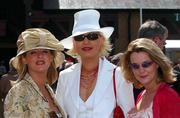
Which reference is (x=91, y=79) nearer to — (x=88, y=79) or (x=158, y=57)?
(x=88, y=79)

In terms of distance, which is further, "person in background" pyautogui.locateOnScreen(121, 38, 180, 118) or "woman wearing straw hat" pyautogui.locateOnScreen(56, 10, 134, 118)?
"woman wearing straw hat" pyautogui.locateOnScreen(56, 10, 134, 118)

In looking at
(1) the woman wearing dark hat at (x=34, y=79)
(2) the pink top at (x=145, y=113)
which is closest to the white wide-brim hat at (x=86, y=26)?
(1) the woman wearing dark hat at (x=34, y=79)

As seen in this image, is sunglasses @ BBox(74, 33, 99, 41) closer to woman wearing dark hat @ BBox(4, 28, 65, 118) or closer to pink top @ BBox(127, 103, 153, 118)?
woman wearing dark hat @ BBox(4, 28, 65, 118)

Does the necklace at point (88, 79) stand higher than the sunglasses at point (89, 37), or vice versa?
the sunglasses at point (89, 37)

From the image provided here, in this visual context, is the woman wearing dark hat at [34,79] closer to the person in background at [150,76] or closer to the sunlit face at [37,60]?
the sunlit face at [37,60]

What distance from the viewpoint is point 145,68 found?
3410mm

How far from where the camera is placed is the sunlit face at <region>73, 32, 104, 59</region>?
149 inches

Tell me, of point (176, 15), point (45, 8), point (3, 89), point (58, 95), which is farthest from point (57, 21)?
point (58, 95)

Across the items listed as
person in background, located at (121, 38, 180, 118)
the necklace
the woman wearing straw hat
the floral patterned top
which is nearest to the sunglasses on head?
the woman wearing straw hat

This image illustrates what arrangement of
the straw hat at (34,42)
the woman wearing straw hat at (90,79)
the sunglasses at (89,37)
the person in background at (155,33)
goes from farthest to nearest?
the person in background at (155,33) → the sunglasses at (89,37) → the woman wearing straw hat at (90,79) → the straw hat at (34,42)

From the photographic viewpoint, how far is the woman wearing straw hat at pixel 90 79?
12.1 feet

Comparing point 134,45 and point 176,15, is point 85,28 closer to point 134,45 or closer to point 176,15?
point 134,45

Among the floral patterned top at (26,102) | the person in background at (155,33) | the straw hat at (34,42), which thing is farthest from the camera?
the person in background at (155,33)

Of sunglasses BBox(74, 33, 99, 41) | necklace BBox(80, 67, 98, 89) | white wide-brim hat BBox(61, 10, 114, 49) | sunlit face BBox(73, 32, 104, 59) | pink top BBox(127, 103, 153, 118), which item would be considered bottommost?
pink top BBox(127, 103, 153, 118)
